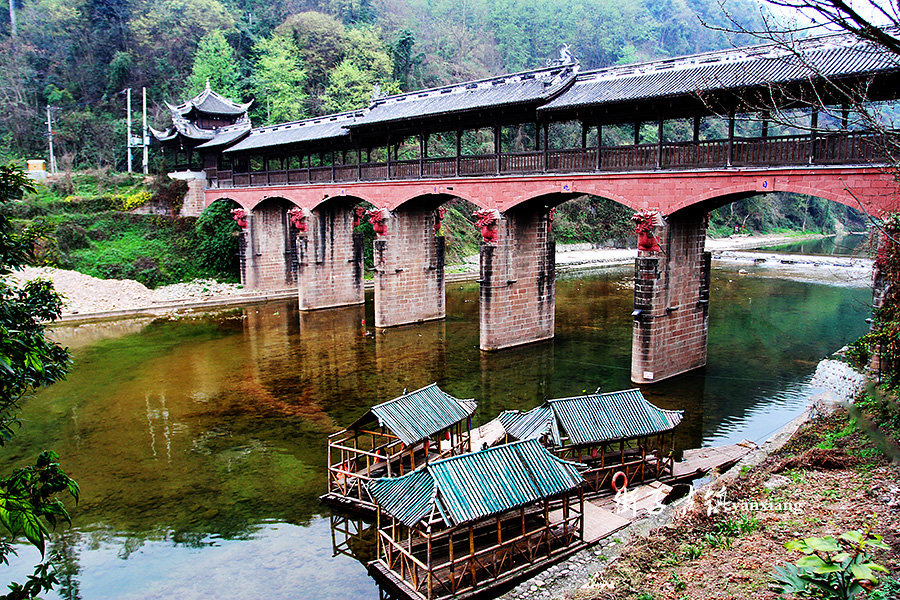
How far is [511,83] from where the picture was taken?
2378 cm

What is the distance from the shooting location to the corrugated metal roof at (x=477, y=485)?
32.3 ft

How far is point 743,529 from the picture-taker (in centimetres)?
952

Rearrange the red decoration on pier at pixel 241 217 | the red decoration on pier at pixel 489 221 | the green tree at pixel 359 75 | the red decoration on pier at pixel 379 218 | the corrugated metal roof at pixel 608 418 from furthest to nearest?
the green tree at pixel 359 75
the red decoration on pier at pixel 241 217
the red decoration on pier at pixel 379 218
the red decoration on pier at pixel 489 221
the corrugated metal roof at pixel 608 418

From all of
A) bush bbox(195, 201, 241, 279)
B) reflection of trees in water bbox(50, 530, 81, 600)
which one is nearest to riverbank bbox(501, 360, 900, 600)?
reflection of trees in water bbox(50, 530, 81, 600)

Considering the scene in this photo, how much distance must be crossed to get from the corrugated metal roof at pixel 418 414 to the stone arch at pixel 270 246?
26799 mm

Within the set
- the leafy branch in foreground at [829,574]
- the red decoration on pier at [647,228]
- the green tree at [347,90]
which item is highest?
the green tree at [347,90]

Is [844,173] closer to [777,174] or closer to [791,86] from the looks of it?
[777,174]

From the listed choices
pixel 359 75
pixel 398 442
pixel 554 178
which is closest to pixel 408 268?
pixel 554 178

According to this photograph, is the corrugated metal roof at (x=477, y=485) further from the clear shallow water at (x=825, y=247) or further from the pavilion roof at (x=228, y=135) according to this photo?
the clear shallow water at (x=825, y=247)

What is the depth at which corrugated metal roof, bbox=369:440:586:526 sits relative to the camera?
9836mm

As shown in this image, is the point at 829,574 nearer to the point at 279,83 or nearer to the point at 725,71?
the point at 725,71

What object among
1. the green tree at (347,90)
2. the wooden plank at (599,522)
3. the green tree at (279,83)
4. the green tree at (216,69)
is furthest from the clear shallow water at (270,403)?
the green tree at (216,69)

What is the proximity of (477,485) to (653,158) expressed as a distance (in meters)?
13.1

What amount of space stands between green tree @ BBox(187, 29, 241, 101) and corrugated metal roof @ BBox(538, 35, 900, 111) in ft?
141
